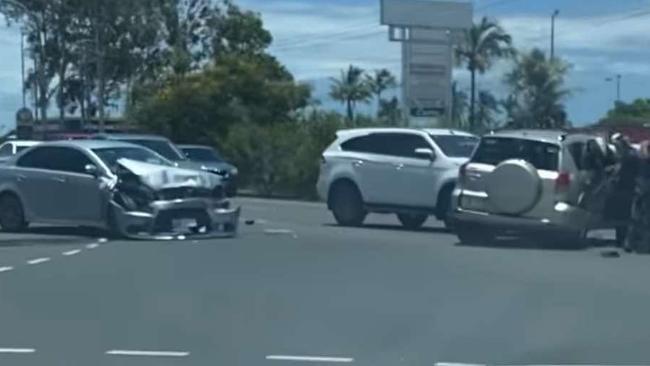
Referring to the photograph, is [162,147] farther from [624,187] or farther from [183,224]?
[624,187]

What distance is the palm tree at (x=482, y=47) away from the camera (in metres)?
76.8

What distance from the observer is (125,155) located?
28031 millimetres

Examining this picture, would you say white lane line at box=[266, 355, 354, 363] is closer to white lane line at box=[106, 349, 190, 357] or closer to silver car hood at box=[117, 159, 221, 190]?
white lane line at box=[106, 349, 190, 357]

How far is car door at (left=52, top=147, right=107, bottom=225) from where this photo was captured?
27.3 metres

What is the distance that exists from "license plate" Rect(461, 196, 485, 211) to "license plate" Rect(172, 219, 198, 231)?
4.24 metres

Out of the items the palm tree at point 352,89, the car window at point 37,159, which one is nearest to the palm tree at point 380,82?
the palm tree at point 352,89

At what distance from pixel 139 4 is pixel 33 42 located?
5.62 meters

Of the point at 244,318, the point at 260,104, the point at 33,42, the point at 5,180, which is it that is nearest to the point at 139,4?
the point at 33,42

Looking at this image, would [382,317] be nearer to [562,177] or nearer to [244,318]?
[244,318]

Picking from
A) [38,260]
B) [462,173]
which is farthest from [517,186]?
[38,260]

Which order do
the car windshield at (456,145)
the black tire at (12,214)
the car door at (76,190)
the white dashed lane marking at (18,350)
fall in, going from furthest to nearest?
the car windshield at (456,145)
the black tire at (12,214)
the car door at (76,190)
the white dashed lane marking at (18,350)

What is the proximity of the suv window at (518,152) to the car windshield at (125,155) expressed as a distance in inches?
205

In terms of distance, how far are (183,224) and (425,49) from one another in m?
34.0

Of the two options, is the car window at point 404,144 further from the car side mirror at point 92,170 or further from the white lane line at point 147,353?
the white lane line at point 147,353
